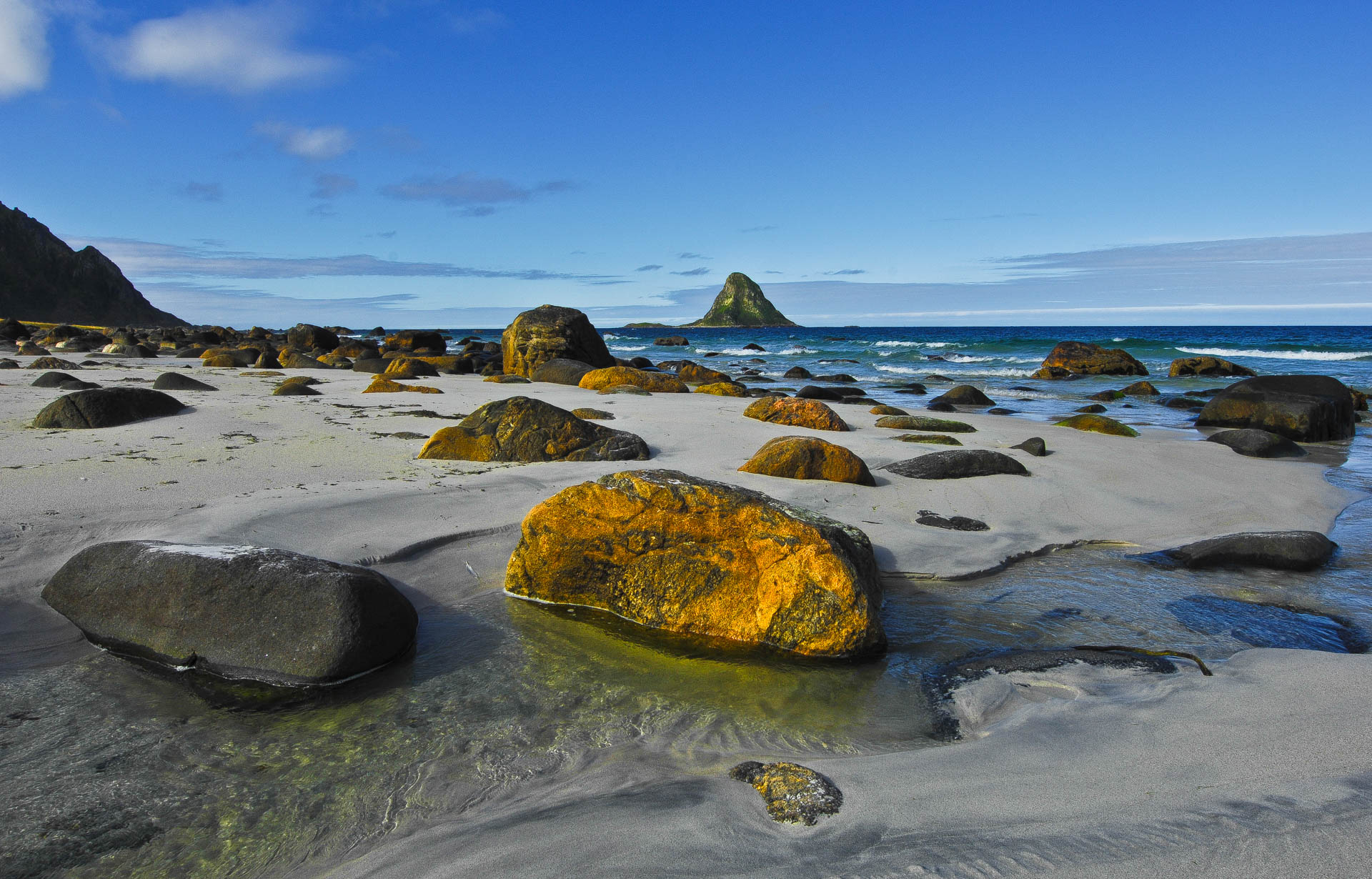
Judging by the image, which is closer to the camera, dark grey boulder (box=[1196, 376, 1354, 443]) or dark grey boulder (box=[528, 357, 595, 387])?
dark grey boulder (box=[1196, 376, 1354, 443])

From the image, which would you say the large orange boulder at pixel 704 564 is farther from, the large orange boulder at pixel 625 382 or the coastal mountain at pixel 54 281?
the coastal mountain at pixel 54 281

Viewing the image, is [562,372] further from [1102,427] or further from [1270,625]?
[1270,625]

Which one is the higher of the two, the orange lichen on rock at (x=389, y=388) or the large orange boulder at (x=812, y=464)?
the orange lichen on rock at (x=389, y=388)

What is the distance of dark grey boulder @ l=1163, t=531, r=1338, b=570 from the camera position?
461 centimetres

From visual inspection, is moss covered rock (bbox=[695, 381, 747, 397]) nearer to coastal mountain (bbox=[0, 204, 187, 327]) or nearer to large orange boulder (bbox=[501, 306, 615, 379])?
large orange boulder (bbox=[501, 306, 615, 379])

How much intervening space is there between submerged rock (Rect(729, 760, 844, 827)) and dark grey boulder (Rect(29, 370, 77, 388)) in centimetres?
1167

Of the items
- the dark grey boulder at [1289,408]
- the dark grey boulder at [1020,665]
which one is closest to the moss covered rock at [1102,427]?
the dark grey boulder at [1289,408]

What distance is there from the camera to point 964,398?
15172mm

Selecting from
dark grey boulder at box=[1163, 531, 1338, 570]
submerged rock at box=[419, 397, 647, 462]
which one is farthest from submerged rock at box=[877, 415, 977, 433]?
dark grey boulder at box=[1163, 531, 1338, 570]

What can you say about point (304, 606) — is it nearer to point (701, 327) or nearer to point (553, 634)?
point (553, 634)

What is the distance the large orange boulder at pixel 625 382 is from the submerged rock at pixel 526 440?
6813 millimetres

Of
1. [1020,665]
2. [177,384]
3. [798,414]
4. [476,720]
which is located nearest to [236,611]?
[476,720]

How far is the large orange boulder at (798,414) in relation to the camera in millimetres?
9250

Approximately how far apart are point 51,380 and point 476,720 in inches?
435
